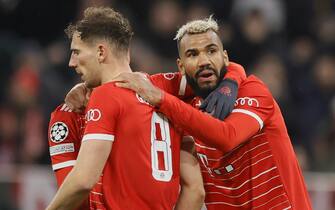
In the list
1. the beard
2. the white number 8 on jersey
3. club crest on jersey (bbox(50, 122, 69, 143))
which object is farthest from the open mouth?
club crest on jersey (bbox(50, 122, 69, 143))

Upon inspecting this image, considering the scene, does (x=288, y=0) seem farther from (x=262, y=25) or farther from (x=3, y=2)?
(x=3, y=2)

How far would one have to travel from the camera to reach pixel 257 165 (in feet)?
17.5

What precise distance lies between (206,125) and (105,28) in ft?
2.45

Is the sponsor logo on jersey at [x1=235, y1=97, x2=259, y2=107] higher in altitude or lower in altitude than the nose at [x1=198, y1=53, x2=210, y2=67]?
lower

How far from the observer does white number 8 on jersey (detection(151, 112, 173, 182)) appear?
4.86 m

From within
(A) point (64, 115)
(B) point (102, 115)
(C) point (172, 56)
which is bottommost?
(B) point (102, 115)

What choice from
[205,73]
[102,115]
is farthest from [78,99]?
[205,73]

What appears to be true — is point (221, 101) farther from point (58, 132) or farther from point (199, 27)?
point (58, 132)

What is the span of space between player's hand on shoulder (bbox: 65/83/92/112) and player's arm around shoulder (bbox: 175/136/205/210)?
60cm

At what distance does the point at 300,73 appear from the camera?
10.8 meters

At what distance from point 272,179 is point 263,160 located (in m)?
0.12

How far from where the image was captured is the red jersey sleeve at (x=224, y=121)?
16.2 ft

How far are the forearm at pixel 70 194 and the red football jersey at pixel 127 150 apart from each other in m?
0.19

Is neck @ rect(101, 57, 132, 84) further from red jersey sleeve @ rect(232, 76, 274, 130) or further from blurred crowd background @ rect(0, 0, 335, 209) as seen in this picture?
blurred crowd background @ rect(0, 0, 335, 209)
